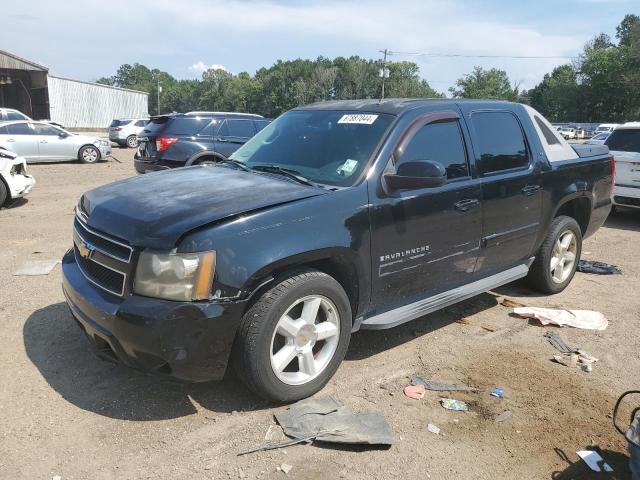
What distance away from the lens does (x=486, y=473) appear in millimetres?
2752

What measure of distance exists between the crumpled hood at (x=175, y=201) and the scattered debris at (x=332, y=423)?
1264 millimetres

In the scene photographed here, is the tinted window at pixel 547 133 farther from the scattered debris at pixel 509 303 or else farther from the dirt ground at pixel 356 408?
the dirt ground at pixel 356 408

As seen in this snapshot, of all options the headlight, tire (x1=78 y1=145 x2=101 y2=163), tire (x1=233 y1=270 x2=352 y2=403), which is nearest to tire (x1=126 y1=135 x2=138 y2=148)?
tire (x1=78 y1=145 x2=101 y2=163)

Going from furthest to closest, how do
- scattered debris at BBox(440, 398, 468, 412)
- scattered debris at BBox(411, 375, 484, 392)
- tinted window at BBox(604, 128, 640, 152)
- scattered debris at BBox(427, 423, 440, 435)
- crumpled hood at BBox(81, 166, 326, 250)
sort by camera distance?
tinted window at BBox(604, 128, 640, 152) < scattered debris at BBox(411, 375, 484, 392) < scattered debris at BBox(440, 398, 468, 412) < scattered debris at BBox(427, 423, 440, 435) < crumpled hood at BBox(81, 166, 326, 250)

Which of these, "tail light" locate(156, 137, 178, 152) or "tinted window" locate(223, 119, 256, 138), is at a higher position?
"tinted window" locate(223, 119, 256, 138)

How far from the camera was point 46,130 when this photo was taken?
Answer: 16672 mm

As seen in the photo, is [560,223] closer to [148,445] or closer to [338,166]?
[338,166]

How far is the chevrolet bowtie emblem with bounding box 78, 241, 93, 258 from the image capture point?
10.6 feet

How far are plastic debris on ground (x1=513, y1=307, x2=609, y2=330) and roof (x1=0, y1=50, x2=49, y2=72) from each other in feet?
121

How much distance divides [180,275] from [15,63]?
37.6 m

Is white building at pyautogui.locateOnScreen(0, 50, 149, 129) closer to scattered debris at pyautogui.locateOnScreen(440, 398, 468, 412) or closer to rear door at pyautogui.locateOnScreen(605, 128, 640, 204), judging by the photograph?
rear door at pyautogui.locateOnScreen(605, 128, 640, 204)

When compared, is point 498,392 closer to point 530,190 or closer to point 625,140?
point 530,190

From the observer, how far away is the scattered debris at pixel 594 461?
2.79 meters

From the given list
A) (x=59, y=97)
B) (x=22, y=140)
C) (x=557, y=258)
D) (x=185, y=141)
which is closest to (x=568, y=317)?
(x=557, y=258)
